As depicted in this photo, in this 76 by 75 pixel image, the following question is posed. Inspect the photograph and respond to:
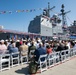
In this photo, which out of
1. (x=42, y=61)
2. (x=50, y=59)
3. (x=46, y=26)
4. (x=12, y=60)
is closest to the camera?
(x=42, y=61)

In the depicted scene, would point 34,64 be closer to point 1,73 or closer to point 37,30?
point 1,73

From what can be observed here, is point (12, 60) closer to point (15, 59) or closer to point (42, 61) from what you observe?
point (15, 59)

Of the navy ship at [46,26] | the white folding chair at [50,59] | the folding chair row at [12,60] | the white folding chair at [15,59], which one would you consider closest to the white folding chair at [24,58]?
the folding chair row at [12,60]

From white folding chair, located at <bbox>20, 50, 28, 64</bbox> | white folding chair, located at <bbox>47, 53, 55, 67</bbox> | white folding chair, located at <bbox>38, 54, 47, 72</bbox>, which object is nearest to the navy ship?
white folding chair, located at <bbox>20, 50, 28, 64</bbox>

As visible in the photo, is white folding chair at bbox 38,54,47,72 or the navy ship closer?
white folding chair at bbox 38,54,47,72

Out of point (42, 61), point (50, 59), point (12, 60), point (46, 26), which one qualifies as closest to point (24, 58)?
point (12, 60)

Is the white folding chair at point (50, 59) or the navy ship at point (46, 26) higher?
the navy ship at point (46, 26)

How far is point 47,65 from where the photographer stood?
834 centimetres

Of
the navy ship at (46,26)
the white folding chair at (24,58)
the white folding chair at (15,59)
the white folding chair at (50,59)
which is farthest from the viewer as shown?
the navy ship at (46,26)

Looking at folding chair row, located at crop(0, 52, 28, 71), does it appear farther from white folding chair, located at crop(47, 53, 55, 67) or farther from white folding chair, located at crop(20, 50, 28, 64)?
white folding chair, located at crop(47, 53, 55, 67)

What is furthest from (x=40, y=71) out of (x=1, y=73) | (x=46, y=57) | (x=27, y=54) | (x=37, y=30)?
(x=37, y=30)

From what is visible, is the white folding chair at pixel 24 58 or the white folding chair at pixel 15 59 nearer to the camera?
the white folding chair at pixel 15 59

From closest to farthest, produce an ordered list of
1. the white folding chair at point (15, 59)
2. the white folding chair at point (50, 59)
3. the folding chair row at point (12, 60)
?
1. the folding chair row at point (12, 60)
2. the white folding chair at point (50, 59)
3. the white folding chair at point (15, 59)

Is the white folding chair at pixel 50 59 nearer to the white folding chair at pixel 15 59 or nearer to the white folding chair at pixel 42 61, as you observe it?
the white folding chair at pixel 42 61
